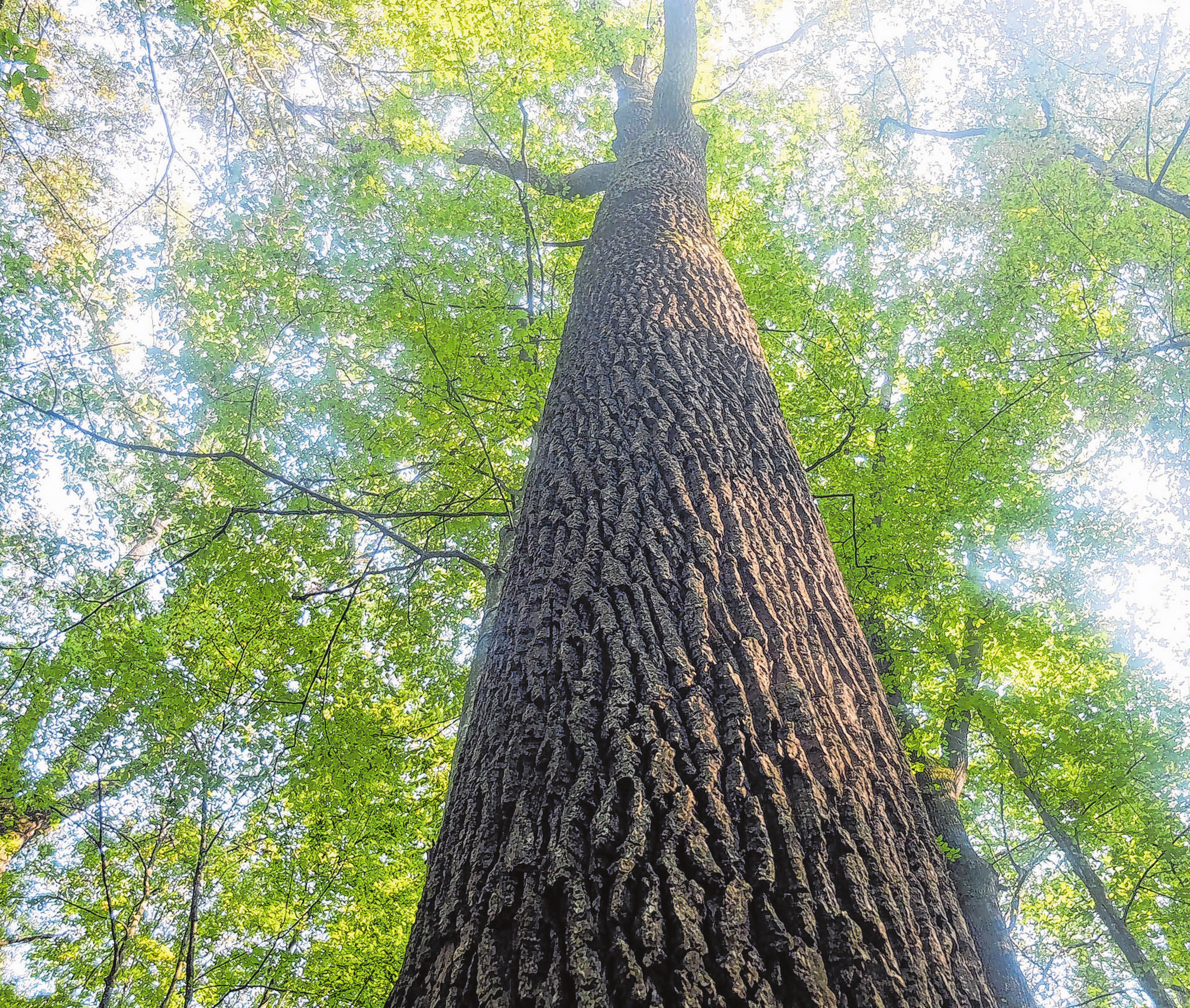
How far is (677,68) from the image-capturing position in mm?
6238

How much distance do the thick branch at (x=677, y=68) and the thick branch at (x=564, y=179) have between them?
912 millimetres

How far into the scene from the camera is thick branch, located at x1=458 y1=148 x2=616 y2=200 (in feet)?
22.9

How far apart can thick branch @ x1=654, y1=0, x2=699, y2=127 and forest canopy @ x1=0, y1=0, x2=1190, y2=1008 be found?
1.26 meters

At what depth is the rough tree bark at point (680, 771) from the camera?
106cm

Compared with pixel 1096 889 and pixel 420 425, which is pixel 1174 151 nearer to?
pixel 420 425

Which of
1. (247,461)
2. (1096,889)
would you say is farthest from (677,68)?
(1096,889)

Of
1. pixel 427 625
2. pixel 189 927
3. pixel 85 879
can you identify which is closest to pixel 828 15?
pixel 427 625

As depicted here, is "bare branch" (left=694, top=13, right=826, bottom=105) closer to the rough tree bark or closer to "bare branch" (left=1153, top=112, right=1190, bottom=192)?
"bare branch" (left=1153, top=112, right=1190, bottom=192)

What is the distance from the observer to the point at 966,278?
909 cm

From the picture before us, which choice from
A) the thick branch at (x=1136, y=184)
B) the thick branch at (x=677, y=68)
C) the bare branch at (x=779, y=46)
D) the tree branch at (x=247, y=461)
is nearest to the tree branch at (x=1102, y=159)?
the thick branch at (x=1136, y=184)

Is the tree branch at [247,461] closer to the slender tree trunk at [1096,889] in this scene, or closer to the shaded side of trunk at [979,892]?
the shaded side of trunk at [979,892]

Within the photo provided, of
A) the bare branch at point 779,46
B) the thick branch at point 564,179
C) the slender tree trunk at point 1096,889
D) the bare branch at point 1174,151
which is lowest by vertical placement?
the slender tree trunk at point 1096,889

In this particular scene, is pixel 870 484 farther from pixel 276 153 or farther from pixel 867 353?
pixel 276 153

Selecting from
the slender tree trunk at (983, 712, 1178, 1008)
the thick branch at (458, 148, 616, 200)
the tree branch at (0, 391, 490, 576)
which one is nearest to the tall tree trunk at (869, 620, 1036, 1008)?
the slender tree trunk at (983, 712, 1178, 1008)
